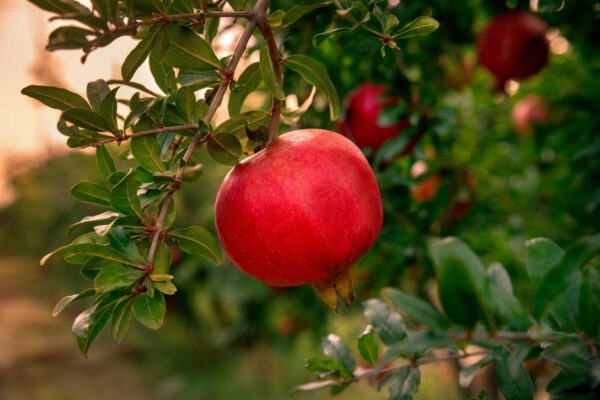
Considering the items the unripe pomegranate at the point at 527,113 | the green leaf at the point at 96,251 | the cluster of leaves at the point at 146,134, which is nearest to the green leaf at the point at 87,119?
the cluster of leaves at the point at 146,134

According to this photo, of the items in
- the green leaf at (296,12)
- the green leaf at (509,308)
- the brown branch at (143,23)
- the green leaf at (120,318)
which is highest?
the brown branch at (143,23)

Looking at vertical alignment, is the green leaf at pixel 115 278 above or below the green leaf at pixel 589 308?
above

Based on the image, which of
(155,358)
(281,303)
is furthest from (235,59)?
(155,358)

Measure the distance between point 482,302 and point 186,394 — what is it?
11.7 feet

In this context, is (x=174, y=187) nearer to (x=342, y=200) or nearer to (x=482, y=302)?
(x=342, y=200)

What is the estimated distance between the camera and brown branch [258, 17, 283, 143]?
51 centimetres

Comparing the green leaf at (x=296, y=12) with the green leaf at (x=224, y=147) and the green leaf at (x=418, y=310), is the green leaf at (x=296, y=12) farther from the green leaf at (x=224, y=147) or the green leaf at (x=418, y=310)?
the green leaf at (x=418, y=310)

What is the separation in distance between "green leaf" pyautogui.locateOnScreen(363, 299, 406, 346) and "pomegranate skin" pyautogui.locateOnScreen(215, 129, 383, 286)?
0.08 meters

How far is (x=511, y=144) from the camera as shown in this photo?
167 cm

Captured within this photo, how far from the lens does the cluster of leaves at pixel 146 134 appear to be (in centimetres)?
45

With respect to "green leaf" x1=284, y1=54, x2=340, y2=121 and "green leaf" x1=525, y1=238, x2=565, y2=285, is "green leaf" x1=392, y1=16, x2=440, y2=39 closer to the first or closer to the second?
"green leaf" x1=284, y1=54, x2=340, y2=121

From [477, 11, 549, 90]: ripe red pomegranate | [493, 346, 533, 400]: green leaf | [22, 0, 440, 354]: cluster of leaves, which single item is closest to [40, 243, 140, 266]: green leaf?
[22, 0, 440, 354]: cluster of leaves

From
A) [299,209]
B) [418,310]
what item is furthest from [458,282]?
[299,209]

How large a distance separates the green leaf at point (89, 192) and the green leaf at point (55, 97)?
8 cm
